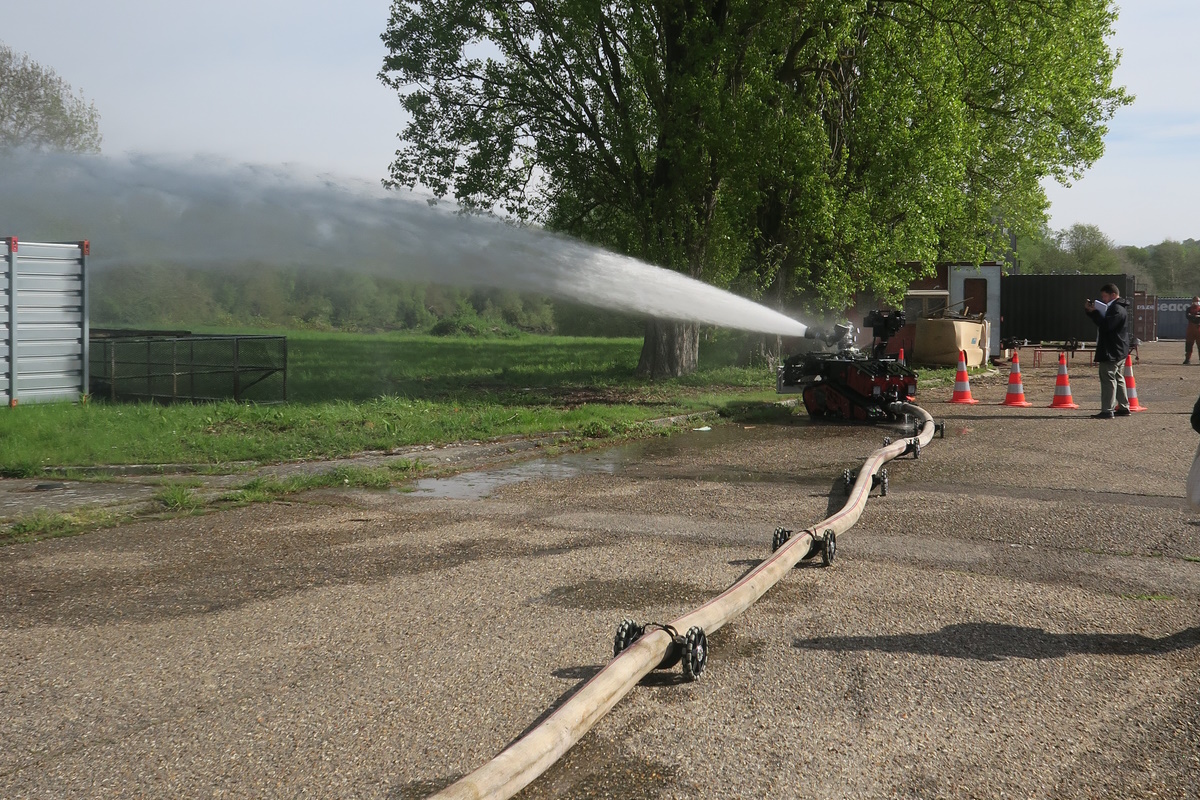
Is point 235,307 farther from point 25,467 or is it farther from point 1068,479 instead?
point 1068,479

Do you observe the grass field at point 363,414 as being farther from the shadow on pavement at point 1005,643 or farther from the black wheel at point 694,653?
the shadow on pavement at point 1005,643

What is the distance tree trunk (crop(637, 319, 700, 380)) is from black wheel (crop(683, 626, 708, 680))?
638 inches

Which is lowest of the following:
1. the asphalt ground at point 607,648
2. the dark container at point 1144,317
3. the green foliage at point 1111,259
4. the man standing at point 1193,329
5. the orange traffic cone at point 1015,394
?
the asphalt ground at point 607,648

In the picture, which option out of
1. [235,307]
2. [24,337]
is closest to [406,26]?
[24,337]

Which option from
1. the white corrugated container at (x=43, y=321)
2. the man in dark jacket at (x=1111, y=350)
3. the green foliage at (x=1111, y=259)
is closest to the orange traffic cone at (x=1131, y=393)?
the man in dark jacket at (x=1111, y=350)

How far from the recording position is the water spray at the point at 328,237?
14883 millimetres

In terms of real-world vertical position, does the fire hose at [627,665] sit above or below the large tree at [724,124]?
below

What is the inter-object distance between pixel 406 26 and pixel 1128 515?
1760 centimetres

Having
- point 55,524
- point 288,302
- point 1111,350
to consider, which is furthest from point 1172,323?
point 55,524

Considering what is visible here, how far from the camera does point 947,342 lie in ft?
79.5

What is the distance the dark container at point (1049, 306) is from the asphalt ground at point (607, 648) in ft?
88.3

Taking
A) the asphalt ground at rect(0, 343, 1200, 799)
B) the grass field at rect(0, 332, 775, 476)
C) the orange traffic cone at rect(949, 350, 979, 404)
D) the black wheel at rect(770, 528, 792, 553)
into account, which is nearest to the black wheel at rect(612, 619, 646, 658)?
the asphalt ground at rect(0, 343, 1200, 799)

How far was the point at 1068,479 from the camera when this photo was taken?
31.4 ft

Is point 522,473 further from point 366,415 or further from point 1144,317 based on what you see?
point 1144,317
